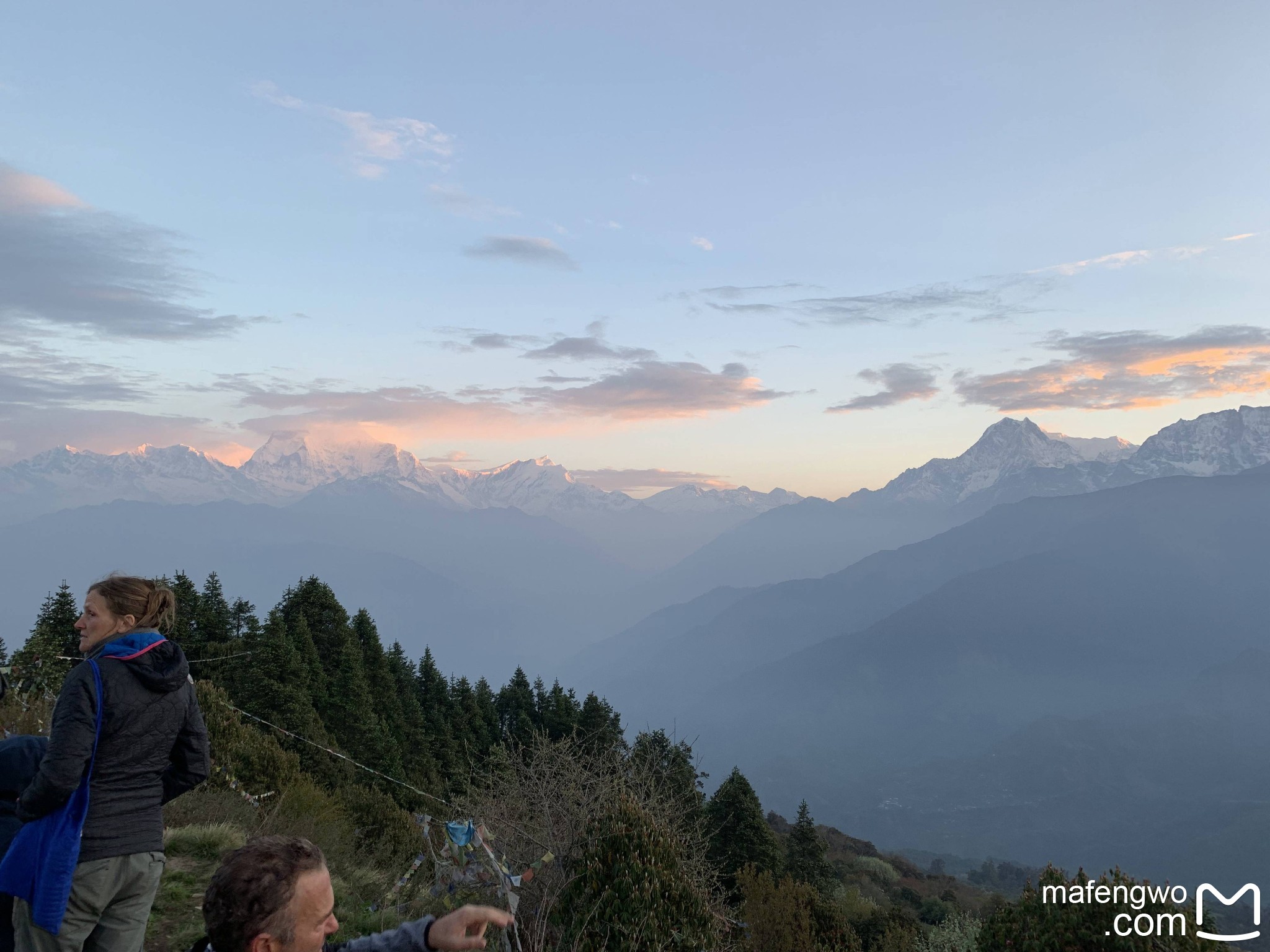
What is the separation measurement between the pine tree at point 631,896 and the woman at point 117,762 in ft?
15.3

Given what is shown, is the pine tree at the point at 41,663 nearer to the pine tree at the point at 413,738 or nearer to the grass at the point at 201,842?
the grass at the point at 201,842

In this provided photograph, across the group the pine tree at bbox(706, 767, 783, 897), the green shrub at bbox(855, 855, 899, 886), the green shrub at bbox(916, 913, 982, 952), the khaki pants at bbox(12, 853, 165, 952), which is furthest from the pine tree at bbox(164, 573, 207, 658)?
the green shrub at bbox(855, 855, 899, 886)

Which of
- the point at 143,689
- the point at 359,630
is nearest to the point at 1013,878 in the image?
the point at 359,630

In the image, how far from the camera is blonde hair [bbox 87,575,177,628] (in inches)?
147

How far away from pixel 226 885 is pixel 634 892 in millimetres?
6292

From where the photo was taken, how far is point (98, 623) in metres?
3.69

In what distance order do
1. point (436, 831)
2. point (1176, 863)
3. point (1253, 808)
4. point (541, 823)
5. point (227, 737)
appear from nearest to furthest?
point (541, 823), point (436, 831), point (227, 737), point (1176, 863), point (1253, 808)

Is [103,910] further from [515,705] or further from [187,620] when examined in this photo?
[515,705]

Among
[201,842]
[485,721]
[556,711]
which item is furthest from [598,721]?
[201,842]

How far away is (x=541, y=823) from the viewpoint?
32.0ft

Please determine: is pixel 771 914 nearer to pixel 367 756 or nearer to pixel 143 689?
pixel 367 756

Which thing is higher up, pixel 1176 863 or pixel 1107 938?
pixel 1107 938

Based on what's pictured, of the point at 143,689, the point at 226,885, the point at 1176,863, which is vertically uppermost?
the point at 143,689

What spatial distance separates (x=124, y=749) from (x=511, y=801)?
8.00 meters
